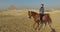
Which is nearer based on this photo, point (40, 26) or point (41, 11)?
point (41, 11)

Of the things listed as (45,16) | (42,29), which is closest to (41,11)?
(45,16)

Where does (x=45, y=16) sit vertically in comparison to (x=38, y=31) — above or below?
above

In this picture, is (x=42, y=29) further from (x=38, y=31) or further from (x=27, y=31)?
(x=27, y=31)

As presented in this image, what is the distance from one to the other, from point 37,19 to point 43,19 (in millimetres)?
658

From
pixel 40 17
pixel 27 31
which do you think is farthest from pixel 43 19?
pixel 27 31

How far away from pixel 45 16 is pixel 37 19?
85cm

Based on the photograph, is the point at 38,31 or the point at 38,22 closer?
the point at 38,31

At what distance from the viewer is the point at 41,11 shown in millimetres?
12422

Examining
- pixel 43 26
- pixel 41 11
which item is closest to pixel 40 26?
pixel 43 26

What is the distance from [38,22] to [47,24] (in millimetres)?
615

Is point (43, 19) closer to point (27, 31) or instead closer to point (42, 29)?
point (42, 29)

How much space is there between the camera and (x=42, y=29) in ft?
43.3

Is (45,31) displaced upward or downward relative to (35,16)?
downward

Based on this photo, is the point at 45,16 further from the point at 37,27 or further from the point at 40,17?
the point at 37,27
